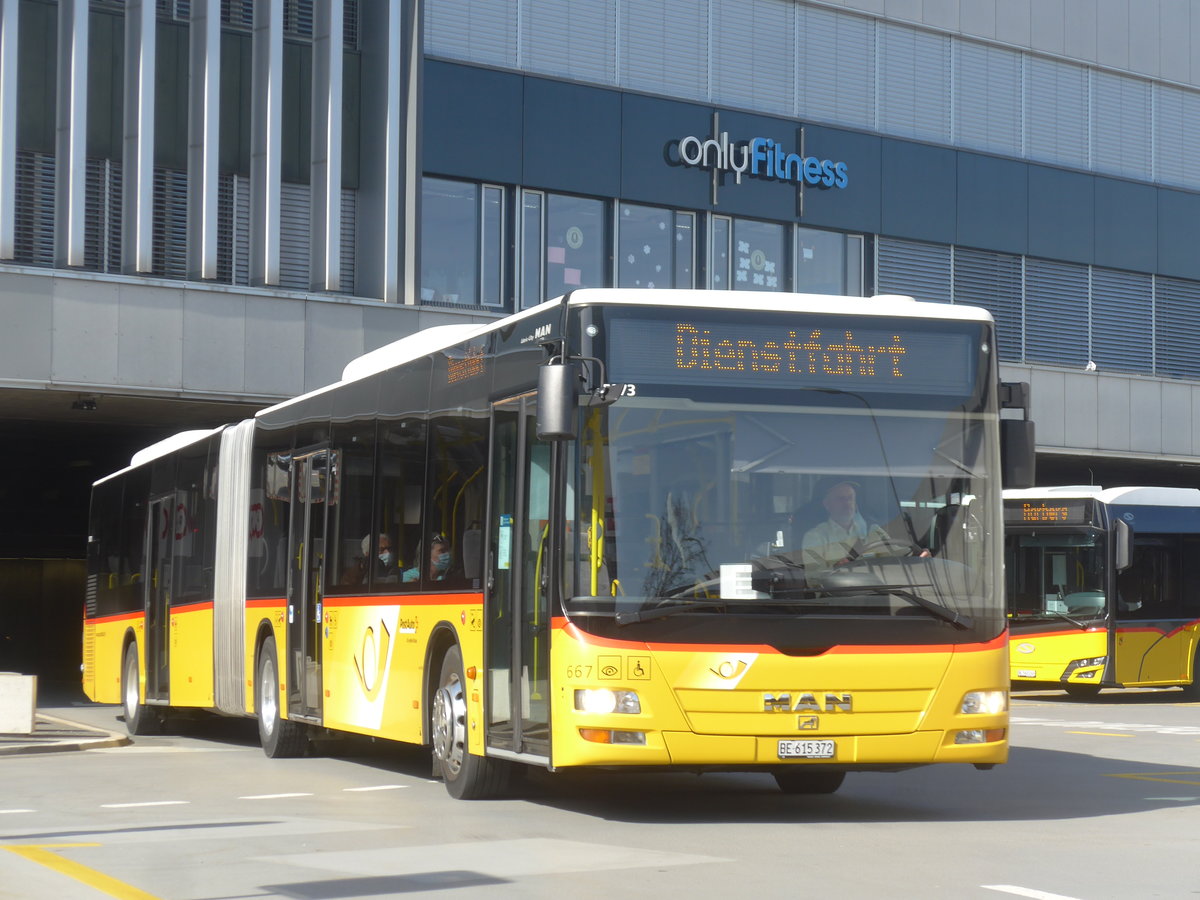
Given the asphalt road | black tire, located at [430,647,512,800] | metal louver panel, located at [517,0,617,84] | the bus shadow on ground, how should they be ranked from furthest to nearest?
metal louver panel, located at [517,0,617,84] → black tire, located at [430,647,512,800] → the bus shadow on ground → the asphalt road

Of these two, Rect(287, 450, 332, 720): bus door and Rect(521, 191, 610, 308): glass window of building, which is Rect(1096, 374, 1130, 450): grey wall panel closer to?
Rect(521, 191, 610, 308): glass window of building

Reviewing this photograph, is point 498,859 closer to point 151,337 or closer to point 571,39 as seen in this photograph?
point 151,337

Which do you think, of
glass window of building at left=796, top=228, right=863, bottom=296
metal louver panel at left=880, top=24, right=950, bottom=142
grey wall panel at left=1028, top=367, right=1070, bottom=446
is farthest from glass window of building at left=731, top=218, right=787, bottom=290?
grey wall panel at left=1028, top=367, right=1070, bottom=446

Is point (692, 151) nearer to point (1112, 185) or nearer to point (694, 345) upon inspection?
point (1112, 185)

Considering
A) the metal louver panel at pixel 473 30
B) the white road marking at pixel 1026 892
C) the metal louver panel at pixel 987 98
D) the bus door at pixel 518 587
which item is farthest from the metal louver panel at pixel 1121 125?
the white road marking at pixel 1026 892

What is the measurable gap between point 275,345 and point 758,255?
34.4ft

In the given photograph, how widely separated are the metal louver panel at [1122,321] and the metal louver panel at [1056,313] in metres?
0.39

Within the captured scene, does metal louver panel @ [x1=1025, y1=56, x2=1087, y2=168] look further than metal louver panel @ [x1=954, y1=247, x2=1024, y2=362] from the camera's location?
Yes

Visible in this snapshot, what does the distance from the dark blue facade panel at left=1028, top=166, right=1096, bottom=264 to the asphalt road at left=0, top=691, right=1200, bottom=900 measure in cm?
2245

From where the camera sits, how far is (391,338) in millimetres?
27328

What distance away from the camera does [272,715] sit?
1689 cm

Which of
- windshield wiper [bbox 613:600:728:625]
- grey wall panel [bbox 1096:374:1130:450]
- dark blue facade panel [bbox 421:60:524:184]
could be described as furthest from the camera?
grey wall panel [bbox 1096:374:1130:450]

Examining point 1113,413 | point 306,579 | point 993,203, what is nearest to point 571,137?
point 993,203

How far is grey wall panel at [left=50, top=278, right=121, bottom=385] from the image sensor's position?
80.8 feet
